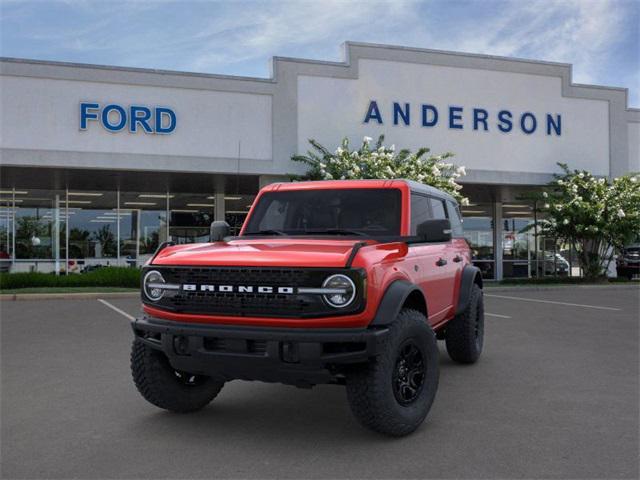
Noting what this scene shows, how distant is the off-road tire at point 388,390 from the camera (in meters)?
4.10

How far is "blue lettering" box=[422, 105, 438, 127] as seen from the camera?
828 inches

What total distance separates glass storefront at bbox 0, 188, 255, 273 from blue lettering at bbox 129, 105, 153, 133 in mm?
5223

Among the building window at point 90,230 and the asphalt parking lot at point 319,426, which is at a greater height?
the building window at point 90,230

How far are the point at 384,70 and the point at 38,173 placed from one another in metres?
11.5

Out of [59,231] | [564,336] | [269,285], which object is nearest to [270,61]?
[59,231]

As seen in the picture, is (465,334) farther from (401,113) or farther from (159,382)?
(401,113)

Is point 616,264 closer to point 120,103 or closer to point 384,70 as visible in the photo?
point 384,70

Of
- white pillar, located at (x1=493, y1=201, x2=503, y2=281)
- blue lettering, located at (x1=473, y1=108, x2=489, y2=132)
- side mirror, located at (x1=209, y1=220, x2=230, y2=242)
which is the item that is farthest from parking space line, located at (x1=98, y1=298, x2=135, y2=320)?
white pillar, located at (x1=493, y1=201, x2=503, y2=281)

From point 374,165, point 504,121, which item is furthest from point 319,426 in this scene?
point 504,121

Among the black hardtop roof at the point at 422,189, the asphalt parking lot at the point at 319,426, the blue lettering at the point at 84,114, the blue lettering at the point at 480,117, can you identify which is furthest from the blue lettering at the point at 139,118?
the black hardtop roof at the point at 422,189

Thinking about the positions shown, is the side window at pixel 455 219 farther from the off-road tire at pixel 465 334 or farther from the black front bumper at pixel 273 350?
the black front bumper at pixel 273 350

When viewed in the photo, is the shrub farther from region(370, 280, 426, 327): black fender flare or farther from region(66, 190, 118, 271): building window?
region(370, 280, 426, 327): black fender flare

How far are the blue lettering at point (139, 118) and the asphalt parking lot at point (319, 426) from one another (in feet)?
36.5

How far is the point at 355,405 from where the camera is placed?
13.6 feet
